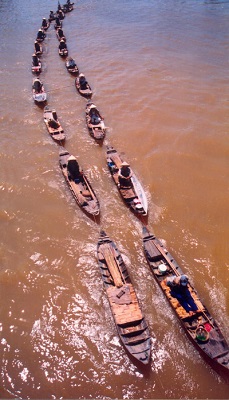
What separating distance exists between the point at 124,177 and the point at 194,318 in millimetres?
8593

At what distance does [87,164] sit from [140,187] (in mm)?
4739

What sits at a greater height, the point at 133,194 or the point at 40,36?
the point at 40,36

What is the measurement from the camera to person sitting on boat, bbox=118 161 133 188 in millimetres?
16578

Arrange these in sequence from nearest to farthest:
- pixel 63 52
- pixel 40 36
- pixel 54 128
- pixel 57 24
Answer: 1. pixel 54 128
2. pixel 63 52
3. pixel 40 36
4. pixel 57 24

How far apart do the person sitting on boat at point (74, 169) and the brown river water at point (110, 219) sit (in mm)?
893

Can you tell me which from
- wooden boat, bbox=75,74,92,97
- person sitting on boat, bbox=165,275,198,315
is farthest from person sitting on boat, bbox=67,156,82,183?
wooden boat, bbox=75,74,92,97

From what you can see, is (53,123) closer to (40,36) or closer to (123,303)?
(123,303)

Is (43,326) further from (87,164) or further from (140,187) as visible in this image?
(87,164)

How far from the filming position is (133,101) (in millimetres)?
25594

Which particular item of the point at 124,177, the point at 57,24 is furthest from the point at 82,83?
the point at 57,24

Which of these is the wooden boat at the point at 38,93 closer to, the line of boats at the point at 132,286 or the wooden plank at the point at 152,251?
the line of boats at the point at 132,286

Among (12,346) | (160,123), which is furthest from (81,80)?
(12,346)

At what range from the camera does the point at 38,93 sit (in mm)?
26109

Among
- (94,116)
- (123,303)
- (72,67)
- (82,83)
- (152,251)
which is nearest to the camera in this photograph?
(123,303)
